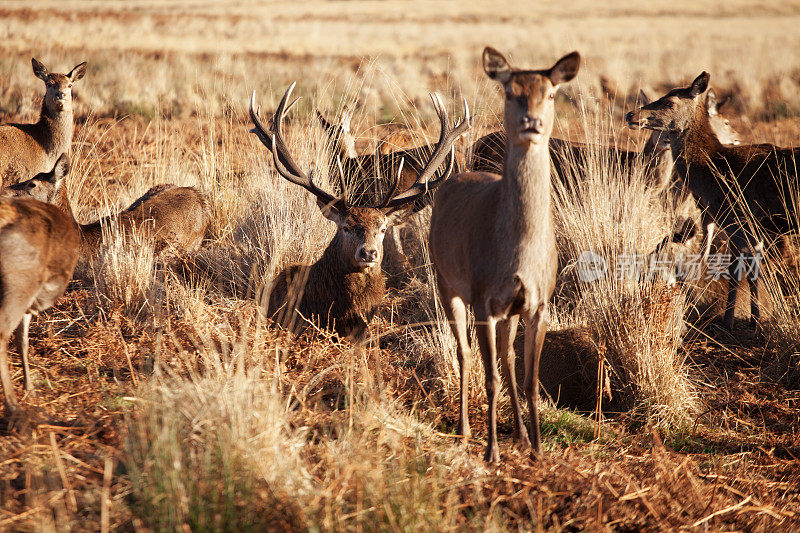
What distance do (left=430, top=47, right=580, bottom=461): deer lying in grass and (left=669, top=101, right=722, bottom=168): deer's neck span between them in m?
3.55

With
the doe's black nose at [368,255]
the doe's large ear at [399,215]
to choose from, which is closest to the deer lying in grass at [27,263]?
the doe's black nose at [368,255]

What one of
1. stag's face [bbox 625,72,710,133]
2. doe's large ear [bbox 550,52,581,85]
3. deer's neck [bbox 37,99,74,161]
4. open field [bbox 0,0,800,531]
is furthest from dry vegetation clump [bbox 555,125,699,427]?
deer's neck [bbox 37,99,74,161]

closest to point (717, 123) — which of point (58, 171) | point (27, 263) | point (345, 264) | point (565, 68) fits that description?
point (345, 264)

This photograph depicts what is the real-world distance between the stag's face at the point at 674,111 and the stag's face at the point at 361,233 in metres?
2.69

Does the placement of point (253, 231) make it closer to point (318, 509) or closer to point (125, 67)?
point (318, 509)

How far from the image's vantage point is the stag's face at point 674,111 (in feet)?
23.1

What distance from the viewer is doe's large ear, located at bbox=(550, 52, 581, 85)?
376 centimetres

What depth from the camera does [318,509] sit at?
321cm

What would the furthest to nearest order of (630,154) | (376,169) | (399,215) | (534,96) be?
(630,154)
(376,169)
(399,215)
(534,96)

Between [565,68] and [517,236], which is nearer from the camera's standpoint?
[565,68]

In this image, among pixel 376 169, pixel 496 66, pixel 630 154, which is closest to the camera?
pixel 496 66

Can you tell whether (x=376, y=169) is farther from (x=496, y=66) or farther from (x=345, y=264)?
(x=496, y=66)

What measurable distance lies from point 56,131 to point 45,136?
174 millimetres

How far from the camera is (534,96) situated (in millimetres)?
3738
